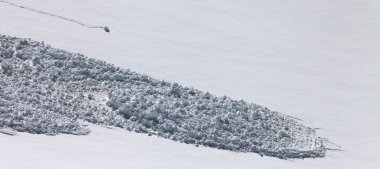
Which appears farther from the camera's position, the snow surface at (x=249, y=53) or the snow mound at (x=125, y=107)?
the snow surface at (x=249, y=53)

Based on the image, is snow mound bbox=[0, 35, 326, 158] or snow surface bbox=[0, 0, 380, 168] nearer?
snow mound bbox=[0, 35, 326, 158]

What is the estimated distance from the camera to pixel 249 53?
37.9 ft

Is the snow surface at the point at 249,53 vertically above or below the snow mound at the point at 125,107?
above

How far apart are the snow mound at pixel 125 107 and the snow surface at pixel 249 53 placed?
1.07 feet

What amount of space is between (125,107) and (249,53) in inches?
146

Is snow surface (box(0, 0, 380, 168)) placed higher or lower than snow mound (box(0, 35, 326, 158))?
higher

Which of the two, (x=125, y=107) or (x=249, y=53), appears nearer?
(x=125, y=107)

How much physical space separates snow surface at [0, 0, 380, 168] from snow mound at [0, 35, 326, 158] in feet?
1.07

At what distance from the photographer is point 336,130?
9.27 meters

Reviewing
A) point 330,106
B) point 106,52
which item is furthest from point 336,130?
point 106,52

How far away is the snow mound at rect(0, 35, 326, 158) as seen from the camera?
7.78m

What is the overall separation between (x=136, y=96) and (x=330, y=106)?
2903 mm

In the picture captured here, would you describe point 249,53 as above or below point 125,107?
above

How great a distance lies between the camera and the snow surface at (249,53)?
27.7ft
